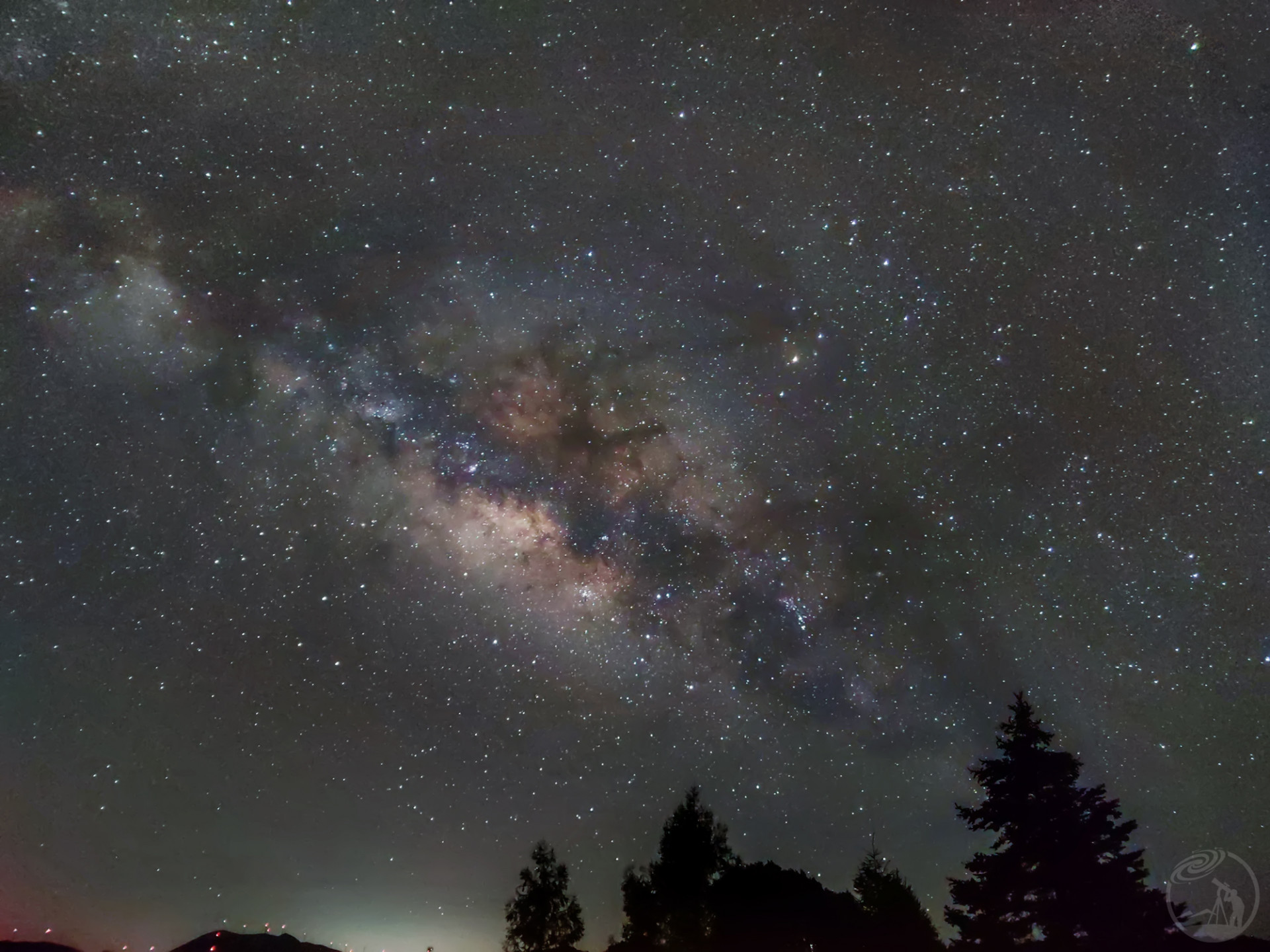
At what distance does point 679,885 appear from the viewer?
34625 mm

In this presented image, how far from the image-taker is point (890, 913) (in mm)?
33000

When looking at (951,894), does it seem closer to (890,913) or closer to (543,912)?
(890,913)

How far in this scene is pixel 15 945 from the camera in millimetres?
97500

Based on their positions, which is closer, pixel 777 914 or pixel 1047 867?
pixel 1047 867

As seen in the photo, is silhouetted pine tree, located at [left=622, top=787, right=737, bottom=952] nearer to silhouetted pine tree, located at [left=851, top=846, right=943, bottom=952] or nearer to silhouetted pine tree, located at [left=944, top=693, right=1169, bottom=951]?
silhouetted pine tree, located at [left=851, top=846, right=943, bottom=952]

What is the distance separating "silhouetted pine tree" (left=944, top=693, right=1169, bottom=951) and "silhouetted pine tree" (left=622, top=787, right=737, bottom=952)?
17.0 metres

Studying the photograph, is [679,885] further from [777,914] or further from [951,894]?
[951,894]

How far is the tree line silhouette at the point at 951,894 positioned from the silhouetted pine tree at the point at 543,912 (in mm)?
54

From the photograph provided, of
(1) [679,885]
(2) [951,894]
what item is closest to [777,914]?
(1) [679,885]

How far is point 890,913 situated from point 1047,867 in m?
17.2

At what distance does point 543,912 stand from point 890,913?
1903 centimetres

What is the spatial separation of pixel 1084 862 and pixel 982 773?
2989 mm

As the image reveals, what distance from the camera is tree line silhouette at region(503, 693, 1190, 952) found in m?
17.9

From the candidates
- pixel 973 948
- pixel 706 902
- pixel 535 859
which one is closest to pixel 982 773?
pixel 973 948
